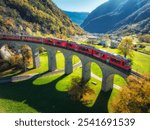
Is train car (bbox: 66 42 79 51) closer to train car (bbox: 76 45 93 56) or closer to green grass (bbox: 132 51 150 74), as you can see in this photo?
train car (bbox: 76 45 93 56)

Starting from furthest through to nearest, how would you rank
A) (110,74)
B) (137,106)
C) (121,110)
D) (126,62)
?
(110,74) < (126,62) < (121,110) < (137,106)

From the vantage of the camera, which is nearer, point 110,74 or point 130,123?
point 130,123

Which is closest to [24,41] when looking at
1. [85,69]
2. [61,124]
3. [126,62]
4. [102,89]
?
[85,69]

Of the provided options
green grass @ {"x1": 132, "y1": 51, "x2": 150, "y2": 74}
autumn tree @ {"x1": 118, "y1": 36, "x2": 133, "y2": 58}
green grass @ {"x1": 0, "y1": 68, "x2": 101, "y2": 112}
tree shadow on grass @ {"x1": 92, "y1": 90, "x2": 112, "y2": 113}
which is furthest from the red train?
autumn tree @ {"x1": 118, "y1": 36, "x2": 133, "y2": 58}

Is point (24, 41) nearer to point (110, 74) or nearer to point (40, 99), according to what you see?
point (40, 99)

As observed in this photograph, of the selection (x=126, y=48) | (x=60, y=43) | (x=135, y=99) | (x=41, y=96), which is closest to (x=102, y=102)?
(x=41, y=96)

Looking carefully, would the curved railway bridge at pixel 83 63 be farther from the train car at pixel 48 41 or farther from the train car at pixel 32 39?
the train car at pixel 32 39

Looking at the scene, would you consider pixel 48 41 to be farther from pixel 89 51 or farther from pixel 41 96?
pixel 41 96
